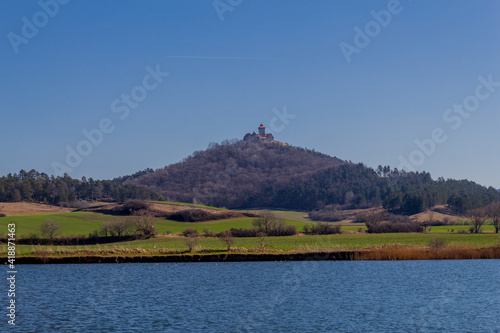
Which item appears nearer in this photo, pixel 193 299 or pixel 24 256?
pixel 193 299

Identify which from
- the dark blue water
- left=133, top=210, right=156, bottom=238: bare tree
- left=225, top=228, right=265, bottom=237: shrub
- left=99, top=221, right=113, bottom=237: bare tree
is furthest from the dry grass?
left=99, top=221, right=113, bottom=237: bare tree

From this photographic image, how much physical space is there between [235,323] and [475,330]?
13.1 meters

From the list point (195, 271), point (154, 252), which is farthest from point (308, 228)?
point (195, 271)

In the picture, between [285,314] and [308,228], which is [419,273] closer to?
[285,314]

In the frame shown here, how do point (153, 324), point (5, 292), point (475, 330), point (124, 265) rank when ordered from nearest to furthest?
point (475, 330)
point (153, 324)
point (5, 292)
point (124, 265)

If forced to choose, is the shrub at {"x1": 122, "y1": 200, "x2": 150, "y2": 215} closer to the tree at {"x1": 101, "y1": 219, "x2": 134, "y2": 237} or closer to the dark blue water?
the tree at {"x1": 101, "y1": 219, "x2": 134, "y2": 237}

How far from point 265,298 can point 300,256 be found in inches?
1076

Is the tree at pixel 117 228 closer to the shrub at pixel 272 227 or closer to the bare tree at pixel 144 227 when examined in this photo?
the bare tree at pixel 144 227

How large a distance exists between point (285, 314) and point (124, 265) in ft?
120

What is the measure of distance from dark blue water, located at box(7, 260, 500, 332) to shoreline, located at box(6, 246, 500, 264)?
3429mm

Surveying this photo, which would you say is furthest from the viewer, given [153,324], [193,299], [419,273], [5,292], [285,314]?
[419,273]

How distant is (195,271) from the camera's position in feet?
194

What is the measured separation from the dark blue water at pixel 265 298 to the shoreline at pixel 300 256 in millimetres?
3429

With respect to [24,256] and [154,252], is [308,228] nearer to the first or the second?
[154,252]
